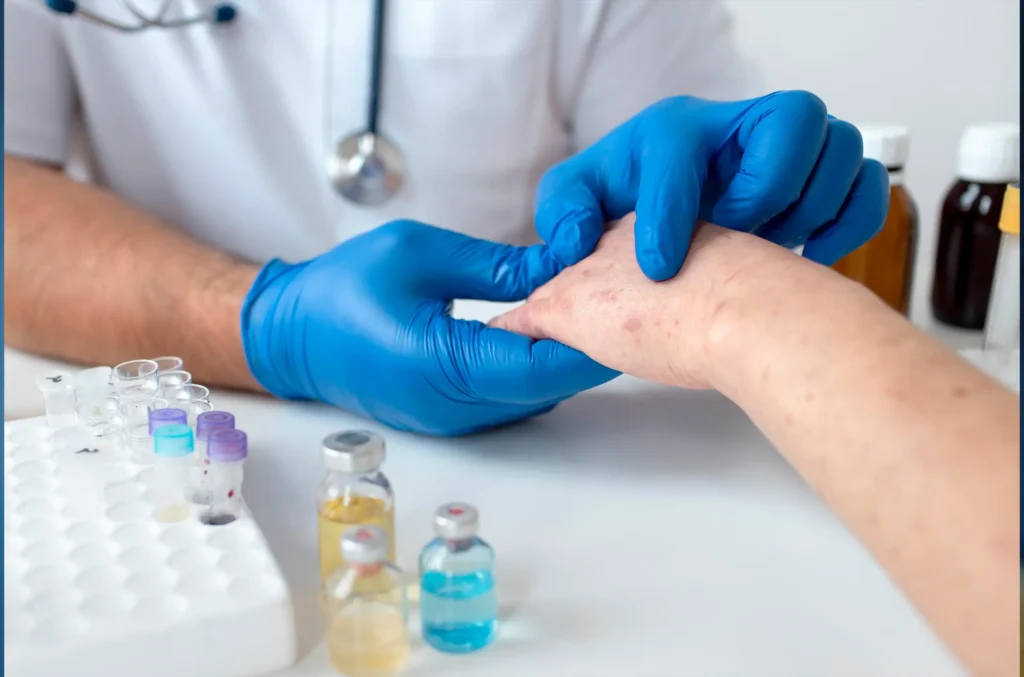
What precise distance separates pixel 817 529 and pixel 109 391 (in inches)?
22.7

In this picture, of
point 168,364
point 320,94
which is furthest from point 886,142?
point 168,364

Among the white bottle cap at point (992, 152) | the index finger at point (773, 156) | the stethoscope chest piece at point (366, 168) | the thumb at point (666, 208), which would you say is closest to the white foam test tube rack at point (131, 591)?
the thumb at point (666, 208)

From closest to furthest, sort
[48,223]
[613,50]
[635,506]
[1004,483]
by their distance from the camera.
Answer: [1004,483] < [635,506] < [48,223] < [613,50]

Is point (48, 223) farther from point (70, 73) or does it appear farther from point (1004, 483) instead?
point (1004, 483)

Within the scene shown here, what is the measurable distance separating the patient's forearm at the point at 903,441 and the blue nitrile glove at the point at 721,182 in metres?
0.14

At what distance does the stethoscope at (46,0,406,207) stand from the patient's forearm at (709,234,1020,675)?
0.66 m

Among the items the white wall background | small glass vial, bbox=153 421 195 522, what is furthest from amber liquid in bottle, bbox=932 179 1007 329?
small glass vial, bbox=153 421 195 522

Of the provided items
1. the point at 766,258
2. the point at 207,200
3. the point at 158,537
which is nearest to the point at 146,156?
the point at 207,200

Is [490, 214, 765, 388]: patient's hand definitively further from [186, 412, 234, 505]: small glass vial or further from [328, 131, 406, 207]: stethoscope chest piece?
[328, 131, 406, 207]: stethoscope chest piece

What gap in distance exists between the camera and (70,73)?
3.75 feet

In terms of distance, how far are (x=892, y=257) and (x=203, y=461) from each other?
77 cm

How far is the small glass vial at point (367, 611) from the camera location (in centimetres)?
50

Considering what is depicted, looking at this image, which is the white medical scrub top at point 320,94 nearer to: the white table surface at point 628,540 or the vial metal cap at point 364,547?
the white table surface at point 628,540

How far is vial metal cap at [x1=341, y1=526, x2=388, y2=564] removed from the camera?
49cm
